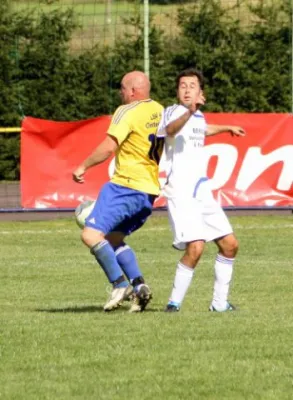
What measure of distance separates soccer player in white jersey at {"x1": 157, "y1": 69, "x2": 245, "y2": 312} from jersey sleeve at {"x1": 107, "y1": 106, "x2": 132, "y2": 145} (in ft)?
1.02

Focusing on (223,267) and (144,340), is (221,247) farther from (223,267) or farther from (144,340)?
(144,340)

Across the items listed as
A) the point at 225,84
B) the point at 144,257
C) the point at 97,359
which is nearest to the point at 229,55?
the point at 225,84

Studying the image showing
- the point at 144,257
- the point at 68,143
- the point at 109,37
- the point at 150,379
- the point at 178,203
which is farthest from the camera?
the point at 109,37

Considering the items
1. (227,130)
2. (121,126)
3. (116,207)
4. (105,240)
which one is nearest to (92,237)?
(105,240)

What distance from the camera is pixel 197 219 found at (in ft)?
32.2

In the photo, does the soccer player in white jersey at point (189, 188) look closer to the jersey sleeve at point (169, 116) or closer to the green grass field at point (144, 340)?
the jersey sleeve at point (169, 116)

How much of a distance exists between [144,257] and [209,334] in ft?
23.4

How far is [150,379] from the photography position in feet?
23.4

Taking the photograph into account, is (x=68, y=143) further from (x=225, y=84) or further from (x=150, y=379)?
(x=150, y=379)

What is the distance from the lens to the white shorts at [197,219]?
32.2 ft

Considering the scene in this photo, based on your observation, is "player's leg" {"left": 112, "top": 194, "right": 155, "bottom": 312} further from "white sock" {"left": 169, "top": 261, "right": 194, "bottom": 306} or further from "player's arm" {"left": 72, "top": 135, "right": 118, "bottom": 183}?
"player's arm" {"left": 72, "top": 135, "right": 118, "bottom": 183}

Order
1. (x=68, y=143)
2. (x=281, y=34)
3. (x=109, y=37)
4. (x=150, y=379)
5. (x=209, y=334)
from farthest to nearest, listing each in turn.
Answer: (x=109, y=37), (x=281, y=34), (x=68, y=143), (x=209, y=334), (x=150, y=379)

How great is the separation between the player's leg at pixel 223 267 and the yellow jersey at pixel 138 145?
0.67m

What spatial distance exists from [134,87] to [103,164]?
10.0 meters
